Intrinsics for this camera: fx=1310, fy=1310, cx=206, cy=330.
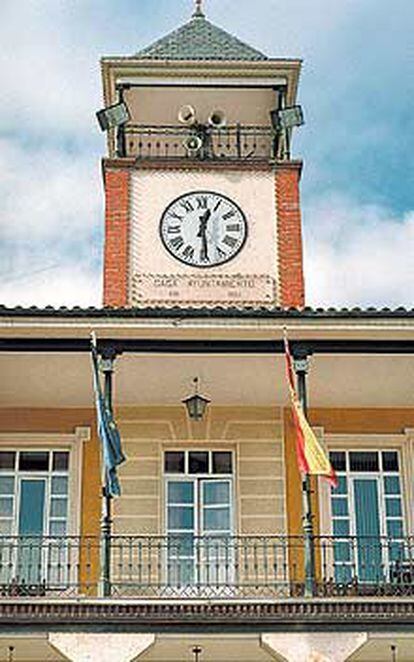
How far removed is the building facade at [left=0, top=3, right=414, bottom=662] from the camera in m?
15.2

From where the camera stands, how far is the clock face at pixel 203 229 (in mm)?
20281

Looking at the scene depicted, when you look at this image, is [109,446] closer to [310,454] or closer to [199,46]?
[310,454]

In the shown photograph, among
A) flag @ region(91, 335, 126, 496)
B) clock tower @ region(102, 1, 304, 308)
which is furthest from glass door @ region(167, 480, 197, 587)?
clock tower @ region(102, 1, 304, 308)

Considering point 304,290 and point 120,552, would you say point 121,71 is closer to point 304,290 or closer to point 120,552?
point 304,290

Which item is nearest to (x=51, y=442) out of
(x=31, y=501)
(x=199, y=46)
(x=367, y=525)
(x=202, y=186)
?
(x=31, y=501)

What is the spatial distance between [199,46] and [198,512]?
857 centimetres

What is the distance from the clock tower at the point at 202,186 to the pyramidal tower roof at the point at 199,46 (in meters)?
0.08

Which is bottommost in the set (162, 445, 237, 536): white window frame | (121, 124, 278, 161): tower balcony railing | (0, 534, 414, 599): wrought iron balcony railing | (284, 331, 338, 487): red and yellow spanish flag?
(0, 534, 414, 599): wrought iron balcony railing

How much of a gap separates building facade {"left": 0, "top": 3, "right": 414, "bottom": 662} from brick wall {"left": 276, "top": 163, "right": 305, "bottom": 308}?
0.11 feet

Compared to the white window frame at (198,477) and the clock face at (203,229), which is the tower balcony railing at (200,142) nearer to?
the clock face at (203,229)

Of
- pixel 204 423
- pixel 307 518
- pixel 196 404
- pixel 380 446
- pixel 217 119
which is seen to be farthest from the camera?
pixel 217 119

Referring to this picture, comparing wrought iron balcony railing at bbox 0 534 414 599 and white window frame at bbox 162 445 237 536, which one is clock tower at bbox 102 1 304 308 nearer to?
white window frame at bbox 162 445 237 536

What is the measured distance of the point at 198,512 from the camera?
18.0 metres

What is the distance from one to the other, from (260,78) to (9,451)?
7222 millimetres
